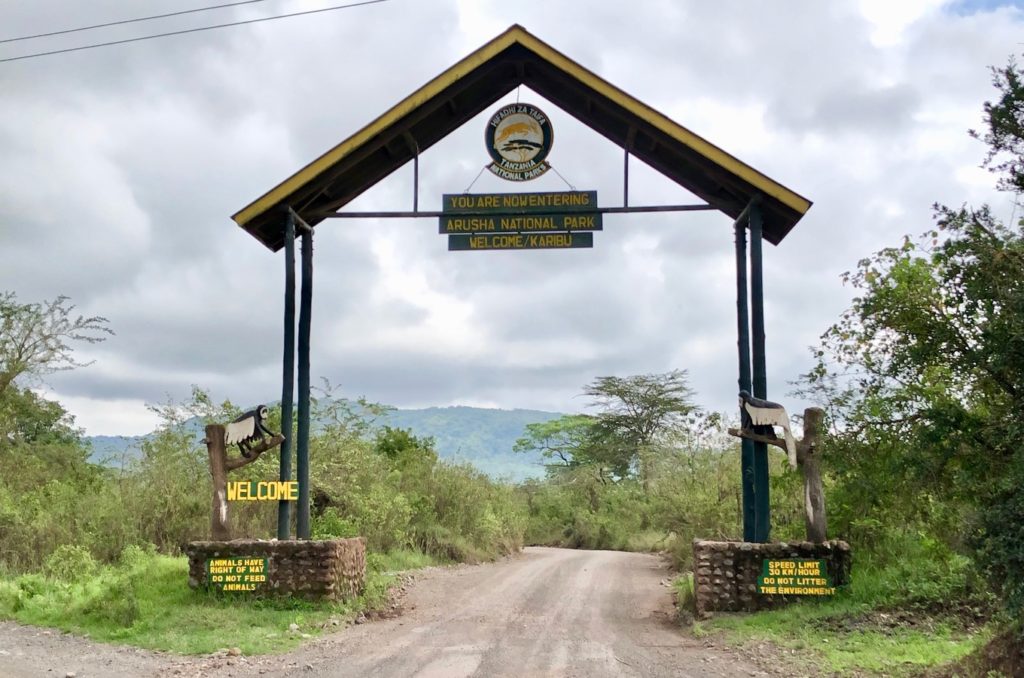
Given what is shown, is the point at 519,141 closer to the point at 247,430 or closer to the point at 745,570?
the point at 247,430

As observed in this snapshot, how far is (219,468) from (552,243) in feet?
18.2

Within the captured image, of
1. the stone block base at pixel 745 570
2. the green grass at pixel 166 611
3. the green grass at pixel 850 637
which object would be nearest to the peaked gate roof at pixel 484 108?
the stone block base at pixel 745 570

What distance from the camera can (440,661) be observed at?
8.67 meters

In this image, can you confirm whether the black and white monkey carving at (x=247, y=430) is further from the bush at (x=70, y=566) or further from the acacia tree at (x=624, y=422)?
the acacia tree at (x=624, y=422)

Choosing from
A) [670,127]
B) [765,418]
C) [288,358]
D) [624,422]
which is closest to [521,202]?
[670,127]

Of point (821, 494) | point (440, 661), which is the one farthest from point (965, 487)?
point (440, 661)

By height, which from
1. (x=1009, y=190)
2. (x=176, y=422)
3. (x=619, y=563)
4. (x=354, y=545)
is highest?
(x=1009, y=190)

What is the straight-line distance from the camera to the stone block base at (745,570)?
1088cm

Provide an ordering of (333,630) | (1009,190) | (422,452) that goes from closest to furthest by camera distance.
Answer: (1009,190), (333,630), (422,452)

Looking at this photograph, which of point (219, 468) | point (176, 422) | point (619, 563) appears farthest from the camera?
point (619, 563)

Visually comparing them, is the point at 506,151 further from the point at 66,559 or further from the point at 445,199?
the point at 66,559

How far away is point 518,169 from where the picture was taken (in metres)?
12.7

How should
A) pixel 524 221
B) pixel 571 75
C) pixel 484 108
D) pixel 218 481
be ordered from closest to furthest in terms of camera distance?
1. pixel 218 481
2. pixel 571 75
3. pixel 524 221
4. pixel 484 108

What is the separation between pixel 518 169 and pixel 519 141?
1.30ft
